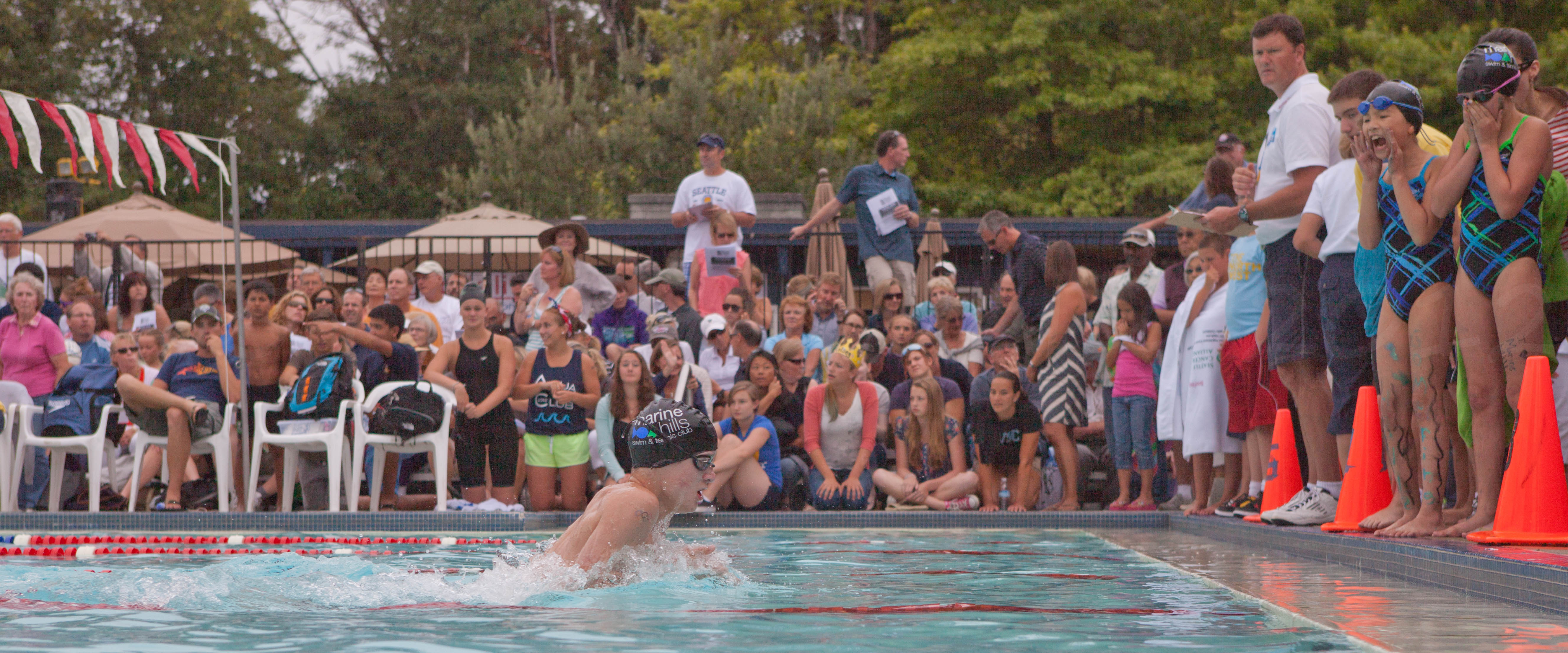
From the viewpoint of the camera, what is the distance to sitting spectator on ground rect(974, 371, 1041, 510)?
362 inches

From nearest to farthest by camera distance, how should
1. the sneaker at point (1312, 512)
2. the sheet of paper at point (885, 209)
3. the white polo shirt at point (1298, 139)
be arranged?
1. the sneaker at point (1312, 512)
2. the white polo shirt at point (1298, 139)
3. the sheet of paper at point (885, 209)

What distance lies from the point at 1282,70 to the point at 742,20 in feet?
86.8

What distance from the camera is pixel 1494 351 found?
4945 mm

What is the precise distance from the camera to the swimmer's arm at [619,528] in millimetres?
4676

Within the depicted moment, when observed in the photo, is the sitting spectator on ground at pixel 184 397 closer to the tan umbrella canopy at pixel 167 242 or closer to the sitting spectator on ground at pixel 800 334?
the sitting spectator on ground at pixel 800 334

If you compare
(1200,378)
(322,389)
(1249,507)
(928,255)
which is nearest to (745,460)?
(322,389)

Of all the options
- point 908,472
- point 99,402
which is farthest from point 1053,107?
point 99,402

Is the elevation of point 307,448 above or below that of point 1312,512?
above

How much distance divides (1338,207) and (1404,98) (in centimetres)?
70

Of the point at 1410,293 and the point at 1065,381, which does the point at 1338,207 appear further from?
the point at 1065,381

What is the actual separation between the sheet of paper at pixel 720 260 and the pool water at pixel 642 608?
600 centimetres

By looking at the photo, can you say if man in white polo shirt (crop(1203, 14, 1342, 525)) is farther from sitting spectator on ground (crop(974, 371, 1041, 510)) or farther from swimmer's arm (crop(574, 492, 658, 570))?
swimmer's arm (crop(574, 492, 658, 570))

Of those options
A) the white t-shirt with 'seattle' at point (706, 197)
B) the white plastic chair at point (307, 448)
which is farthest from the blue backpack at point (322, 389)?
the white t-shirt with 'seattle' at point (706, 197)

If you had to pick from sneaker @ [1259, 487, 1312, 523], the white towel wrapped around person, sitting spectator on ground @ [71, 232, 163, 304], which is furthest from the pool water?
sitting spectator on ground @ [71, 232, 163, 304]
